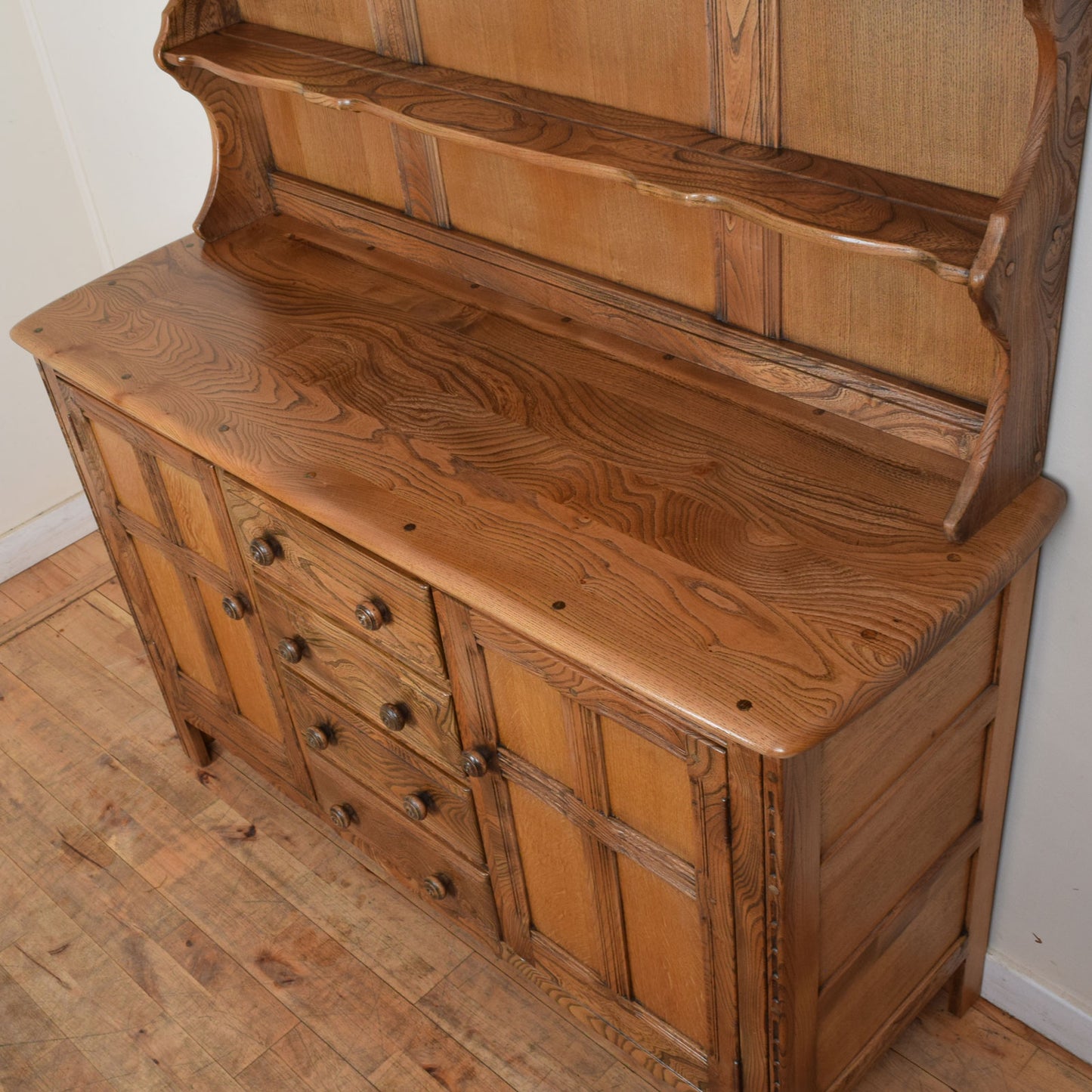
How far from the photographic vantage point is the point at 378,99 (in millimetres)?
1667

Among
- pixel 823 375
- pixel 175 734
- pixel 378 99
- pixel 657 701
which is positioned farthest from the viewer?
pixel 175 734

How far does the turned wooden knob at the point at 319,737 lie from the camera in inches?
78.7

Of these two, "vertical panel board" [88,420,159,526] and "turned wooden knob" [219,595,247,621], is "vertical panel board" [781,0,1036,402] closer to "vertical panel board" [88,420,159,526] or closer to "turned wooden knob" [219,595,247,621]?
"turned wooden knob" [219,595,247,621]

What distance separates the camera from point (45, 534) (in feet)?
10.3

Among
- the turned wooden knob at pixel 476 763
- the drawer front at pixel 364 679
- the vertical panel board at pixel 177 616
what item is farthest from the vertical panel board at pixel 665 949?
the vertical panel board at pixel 177 616

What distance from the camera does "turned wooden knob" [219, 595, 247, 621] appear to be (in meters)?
1.99

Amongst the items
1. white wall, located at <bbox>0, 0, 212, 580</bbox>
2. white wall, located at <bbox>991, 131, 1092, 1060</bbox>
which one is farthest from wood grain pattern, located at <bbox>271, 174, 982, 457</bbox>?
white wall, located at <bbox>0, 0, 212, 580</bbox>

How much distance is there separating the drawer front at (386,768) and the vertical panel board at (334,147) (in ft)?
2.69

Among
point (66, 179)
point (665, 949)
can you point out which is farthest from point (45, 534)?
point (665, 949)

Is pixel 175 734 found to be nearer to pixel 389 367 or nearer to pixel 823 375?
pixel 389 367

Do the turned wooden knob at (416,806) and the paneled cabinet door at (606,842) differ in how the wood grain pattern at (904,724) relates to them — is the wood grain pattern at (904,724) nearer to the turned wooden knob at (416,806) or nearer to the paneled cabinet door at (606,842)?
the paneled cabinet door at (606,842)

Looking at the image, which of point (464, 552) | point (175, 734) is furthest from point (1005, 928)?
point (175, 734)

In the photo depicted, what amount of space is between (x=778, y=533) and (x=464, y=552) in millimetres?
362

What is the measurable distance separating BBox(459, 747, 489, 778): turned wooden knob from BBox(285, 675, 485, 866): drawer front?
128 millimetres
